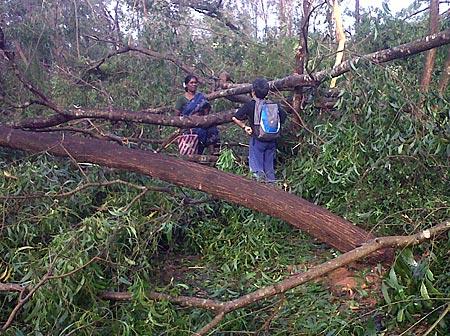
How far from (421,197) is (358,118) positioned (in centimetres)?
81

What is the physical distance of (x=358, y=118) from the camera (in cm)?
425

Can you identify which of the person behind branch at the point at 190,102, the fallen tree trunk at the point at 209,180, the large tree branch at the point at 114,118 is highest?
the person behind branch at the point at 190,102

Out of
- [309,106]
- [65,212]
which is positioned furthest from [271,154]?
[65,212]

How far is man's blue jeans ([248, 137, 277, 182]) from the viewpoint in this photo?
476 centimetres

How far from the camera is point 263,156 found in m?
4.82

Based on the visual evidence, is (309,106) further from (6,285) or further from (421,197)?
(6,285)

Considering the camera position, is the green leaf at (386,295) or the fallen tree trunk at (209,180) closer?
the green leaf at (386,295)

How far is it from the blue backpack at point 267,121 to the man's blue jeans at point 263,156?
0.31ft

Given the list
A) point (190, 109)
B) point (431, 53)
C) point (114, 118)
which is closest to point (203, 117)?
point (190, 109)

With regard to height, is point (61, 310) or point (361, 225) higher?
point (361, 225)

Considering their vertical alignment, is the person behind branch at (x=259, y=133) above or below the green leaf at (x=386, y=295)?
above

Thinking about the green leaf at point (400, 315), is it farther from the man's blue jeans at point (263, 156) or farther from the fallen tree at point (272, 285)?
Answer: the man's blue jeans at point (263, 156)

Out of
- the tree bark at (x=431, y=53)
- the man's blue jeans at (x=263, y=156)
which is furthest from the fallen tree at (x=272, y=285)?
the tree bark at (x=431, y=53)

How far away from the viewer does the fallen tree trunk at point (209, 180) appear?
343cm
